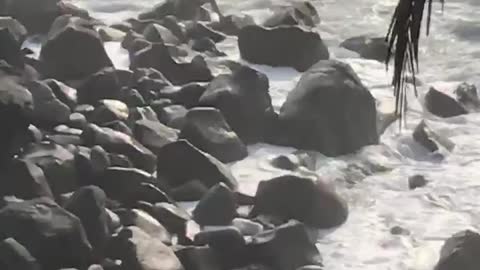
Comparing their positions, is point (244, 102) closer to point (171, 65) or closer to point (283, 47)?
point (171, 65)

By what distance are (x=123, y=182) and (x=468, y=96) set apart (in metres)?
1.96

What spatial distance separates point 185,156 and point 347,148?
79cm

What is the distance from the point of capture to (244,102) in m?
4.03

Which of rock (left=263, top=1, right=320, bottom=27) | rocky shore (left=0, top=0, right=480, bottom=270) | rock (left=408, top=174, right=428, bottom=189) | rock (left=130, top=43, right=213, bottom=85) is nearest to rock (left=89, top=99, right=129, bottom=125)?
rocky shore (left=0, top=0, right=480, bottom=270)

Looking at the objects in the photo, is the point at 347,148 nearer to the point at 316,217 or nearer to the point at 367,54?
the point at 316,217

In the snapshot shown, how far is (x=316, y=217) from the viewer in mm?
3193

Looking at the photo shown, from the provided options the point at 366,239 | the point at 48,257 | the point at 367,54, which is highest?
the point at 48,257

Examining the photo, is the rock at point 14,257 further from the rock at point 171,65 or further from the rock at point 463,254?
the rock at point 171,65

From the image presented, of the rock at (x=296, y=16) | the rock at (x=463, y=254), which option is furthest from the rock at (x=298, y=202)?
the rock at (x=296, y=16)

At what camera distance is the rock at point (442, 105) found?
4434 mm

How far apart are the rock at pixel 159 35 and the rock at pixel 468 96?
1450 millimetres

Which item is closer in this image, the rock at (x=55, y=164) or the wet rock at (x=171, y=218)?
the wet rock at (x=171, y=218)

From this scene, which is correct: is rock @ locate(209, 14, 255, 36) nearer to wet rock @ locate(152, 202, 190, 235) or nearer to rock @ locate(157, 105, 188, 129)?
rock @ locate(157, 105, 188, 129)

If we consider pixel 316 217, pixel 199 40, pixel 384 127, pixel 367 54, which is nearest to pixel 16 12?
pixel 199 40
